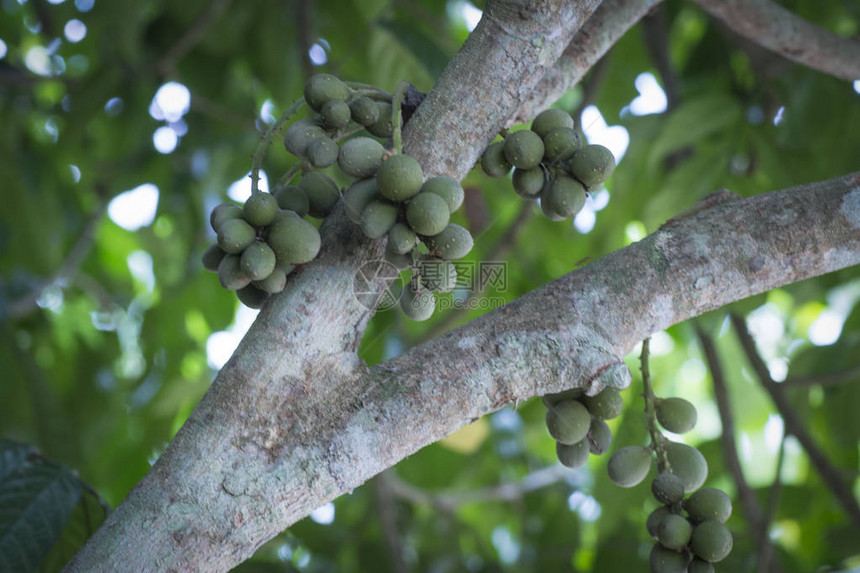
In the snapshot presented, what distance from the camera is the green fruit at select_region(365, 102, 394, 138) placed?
129cm

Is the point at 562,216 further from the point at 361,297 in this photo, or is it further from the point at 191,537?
the point at 191,537

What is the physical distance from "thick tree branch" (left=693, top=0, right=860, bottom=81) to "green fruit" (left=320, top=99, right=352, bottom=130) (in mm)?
1065

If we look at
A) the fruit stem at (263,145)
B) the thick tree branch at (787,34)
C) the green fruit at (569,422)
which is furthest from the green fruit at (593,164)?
the thick tree branch at (787,34)

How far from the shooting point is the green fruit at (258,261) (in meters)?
1.09

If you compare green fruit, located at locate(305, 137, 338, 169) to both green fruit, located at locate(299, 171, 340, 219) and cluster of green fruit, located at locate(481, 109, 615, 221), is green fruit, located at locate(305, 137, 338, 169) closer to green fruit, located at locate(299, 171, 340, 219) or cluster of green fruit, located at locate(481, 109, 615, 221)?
green fruit, located at locate(299, 171, 340, 219)

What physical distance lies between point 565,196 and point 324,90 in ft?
1.44

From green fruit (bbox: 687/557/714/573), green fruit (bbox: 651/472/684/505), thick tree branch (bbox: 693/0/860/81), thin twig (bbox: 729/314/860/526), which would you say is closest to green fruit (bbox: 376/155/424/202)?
green fruit (bbox: 651/472/684/505)

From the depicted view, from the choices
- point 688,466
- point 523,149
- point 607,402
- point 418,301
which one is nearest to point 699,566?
point 688,466

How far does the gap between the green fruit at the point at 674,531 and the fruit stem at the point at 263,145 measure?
2.81 ft

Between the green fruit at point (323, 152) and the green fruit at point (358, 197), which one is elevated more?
the green fruit at point (358, 197)

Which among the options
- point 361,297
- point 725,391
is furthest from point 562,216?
point 725,391

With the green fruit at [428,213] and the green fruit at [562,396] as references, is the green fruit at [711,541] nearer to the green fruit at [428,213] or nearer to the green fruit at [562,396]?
the green fruit at [562,396]

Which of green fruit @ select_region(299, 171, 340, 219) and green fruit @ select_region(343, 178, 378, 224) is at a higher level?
green fruit @ select_region(343, 178, 378, 224)

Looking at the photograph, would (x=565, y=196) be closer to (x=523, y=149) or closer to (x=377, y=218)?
(x=523, y=149)
